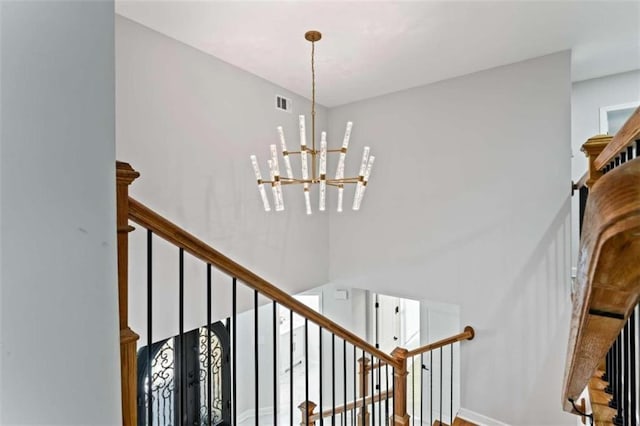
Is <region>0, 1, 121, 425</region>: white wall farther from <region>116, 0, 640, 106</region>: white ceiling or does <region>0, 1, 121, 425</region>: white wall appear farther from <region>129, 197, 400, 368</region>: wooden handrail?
<region>116, 0, 640, 106</region>: white ceiling

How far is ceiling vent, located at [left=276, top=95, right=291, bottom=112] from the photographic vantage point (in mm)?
4109

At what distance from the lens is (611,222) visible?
47 cm

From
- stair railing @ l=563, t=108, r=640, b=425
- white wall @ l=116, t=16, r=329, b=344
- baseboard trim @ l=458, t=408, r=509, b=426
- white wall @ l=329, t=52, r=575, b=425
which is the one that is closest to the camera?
stair railing @ l=563, t=108, r=640, b=425

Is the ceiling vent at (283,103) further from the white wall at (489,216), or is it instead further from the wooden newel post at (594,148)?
the wooden newel post at (594,148)

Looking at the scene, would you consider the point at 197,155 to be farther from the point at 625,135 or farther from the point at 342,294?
the point at 625,135

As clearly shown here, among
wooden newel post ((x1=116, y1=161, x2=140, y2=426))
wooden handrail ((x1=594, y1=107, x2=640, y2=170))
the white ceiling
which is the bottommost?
wooden newel post ((x1=116, y1=161, x2=140, y2=426))

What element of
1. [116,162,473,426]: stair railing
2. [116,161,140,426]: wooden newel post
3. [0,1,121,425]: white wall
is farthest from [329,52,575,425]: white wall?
[0,1,121,425]: white wall

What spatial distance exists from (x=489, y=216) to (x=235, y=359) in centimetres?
318

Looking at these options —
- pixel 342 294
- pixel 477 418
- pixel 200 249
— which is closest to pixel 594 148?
pixel 200 249

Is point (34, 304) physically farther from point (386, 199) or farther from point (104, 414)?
point (386, 199)

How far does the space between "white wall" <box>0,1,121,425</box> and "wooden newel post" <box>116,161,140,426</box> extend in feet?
1.35

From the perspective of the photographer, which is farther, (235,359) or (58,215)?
(235,359)

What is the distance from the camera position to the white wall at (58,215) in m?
0.47

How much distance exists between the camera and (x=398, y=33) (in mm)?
2920
